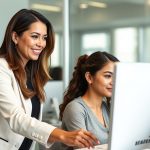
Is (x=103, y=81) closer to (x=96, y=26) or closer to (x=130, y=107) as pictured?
(x=130, y=107)

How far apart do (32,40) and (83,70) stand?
0.44m

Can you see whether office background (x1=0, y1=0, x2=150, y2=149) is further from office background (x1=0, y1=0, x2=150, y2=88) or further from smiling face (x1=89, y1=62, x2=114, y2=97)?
smiling face (x1=89, y1=62, x2=114, y2=97)

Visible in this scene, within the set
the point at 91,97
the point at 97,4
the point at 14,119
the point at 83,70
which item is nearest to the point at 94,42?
the point at 97,4

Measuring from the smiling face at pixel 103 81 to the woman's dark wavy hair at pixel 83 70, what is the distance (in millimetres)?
24

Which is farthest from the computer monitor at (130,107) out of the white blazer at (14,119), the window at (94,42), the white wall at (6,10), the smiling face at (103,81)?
the window at (94,42)

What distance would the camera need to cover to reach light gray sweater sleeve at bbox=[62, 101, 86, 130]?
1.87m

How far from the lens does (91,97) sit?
203 centimetres

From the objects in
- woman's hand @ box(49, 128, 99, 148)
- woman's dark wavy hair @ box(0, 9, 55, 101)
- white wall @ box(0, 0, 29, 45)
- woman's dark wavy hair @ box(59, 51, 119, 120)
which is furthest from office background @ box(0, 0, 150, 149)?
woman's hand @ box(49, 128, 99, 148)

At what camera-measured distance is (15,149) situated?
1.84 metres

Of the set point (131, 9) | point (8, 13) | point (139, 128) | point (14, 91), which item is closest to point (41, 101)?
point (14, 91)

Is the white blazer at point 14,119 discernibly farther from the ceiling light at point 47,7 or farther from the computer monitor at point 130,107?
the ceiling light at point 47,7

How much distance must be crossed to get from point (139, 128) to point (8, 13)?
2.76 m

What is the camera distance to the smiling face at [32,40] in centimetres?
184

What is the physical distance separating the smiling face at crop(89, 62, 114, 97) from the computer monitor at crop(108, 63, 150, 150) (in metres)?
0.77
